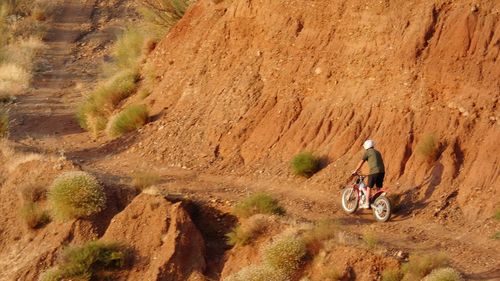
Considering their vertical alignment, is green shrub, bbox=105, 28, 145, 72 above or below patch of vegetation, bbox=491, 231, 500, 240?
above

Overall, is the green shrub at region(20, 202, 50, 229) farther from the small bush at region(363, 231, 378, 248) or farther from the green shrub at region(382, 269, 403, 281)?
the green shrub at region(382, 269, 403, 281)

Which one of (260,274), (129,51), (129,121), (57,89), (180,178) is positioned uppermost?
(129,51)

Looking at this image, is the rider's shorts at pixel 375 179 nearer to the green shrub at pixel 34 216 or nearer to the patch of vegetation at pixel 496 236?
the patch of vegetation at pixel 496 236

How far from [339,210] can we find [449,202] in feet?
6.07

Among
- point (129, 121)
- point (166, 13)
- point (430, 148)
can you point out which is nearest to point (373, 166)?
point (430, 148)

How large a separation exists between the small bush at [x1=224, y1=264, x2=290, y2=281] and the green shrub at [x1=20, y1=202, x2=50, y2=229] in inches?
148

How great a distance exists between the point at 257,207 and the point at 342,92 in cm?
438

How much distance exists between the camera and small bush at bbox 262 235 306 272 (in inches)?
585

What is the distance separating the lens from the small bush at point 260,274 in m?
14.6

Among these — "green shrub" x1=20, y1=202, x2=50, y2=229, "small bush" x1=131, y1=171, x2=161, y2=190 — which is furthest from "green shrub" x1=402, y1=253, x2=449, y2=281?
"green shrub" x1=20, y1=202, x2=50, y2=229

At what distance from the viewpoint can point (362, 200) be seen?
17266 mm

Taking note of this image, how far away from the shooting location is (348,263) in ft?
48.5

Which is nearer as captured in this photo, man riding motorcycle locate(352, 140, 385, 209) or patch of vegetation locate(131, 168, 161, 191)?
man riding motorcycle locate(352, 140, 385, 209)

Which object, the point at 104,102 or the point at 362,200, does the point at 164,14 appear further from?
the point at 362,200
